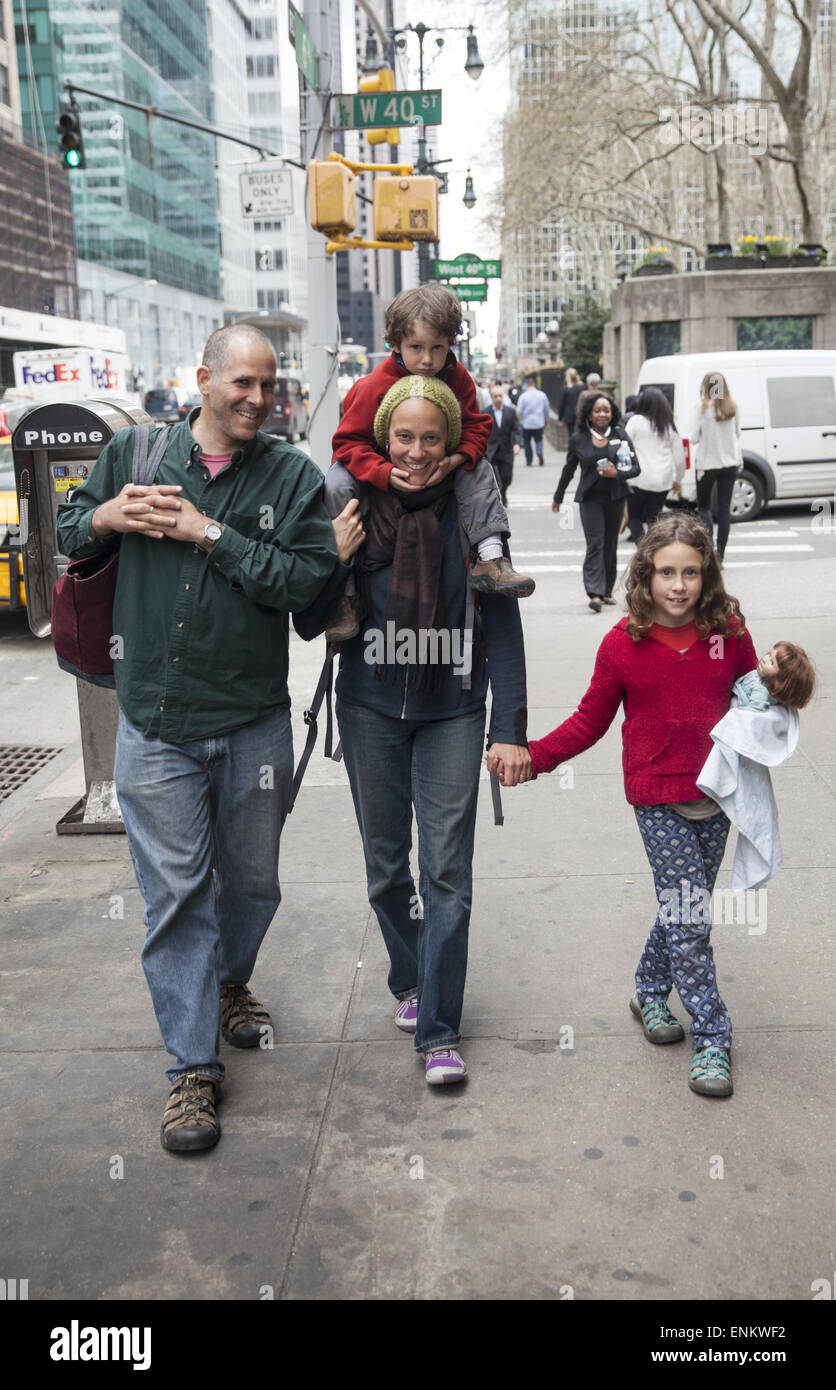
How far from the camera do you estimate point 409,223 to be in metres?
13.3

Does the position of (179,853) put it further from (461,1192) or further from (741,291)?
(741,291)

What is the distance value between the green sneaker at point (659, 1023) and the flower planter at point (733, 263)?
23.9 meters

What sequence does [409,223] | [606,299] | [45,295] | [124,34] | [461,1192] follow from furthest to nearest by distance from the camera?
[124,34] → [45,295] → [606,299] → [409,223] → [461,1192]

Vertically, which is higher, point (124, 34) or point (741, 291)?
point (124, 34)

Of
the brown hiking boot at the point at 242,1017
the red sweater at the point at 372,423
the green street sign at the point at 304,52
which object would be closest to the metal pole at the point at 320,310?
the green street sign at the point at 304,52

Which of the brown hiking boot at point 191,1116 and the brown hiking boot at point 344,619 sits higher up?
the brown hiking boot at point 344,619

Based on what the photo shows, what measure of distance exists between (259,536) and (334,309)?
11.2 m

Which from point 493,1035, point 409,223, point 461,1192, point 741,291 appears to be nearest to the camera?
point 461,1192

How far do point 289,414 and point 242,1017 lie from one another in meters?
49.3

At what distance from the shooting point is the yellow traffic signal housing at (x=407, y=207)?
43.4 feet

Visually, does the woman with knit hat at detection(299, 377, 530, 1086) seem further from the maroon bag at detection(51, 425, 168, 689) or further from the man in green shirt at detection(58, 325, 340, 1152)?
the maroon bag at detection(51, 425, 168, 689)

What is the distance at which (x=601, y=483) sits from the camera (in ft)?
34.7

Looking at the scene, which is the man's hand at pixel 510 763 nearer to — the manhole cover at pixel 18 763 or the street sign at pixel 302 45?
the manhole cover at pixel 18 763

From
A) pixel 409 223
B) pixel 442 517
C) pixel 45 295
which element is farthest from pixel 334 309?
pixel 45 295
